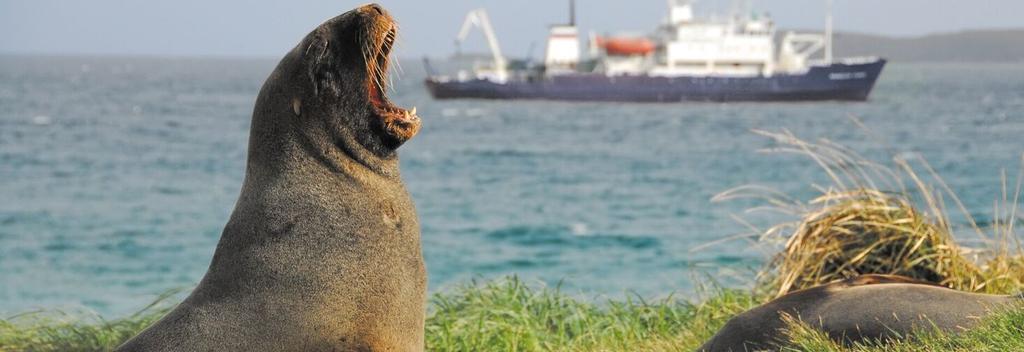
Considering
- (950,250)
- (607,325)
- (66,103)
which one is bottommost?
(66,103)

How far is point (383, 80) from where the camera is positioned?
3.81 m

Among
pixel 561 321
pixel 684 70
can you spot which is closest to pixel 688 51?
pixel 684 70

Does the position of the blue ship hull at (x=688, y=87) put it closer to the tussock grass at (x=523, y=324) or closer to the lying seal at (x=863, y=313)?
the tussock grass at (x=523, y=324)

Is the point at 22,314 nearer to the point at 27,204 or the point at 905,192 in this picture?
the point at 905,192

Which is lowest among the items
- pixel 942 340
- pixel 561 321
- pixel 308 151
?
pixel 561 321

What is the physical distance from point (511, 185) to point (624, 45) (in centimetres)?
3574

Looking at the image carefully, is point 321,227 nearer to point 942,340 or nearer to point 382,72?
point 382,72

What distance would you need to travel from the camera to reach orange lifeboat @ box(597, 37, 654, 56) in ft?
212

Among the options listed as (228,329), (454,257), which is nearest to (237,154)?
(454,257)

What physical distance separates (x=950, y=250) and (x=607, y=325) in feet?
5.91

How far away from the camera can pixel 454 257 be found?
19406 millimetres

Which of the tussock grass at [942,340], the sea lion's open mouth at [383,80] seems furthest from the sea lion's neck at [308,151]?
the tussock grass at [942,340]

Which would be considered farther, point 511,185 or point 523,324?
point 511,185

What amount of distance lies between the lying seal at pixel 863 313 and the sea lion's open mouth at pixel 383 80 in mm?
1379
